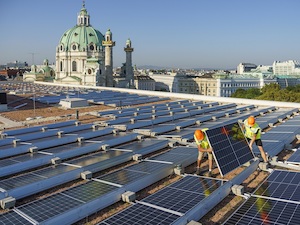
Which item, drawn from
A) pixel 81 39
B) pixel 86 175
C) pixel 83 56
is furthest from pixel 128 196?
pixel 81 39

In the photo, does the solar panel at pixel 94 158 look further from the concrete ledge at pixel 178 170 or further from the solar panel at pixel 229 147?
the solar panel at pixel 229 147

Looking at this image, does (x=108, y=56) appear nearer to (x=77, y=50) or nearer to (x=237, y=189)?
(x=77, y=50)

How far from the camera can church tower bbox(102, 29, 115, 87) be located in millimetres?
107688

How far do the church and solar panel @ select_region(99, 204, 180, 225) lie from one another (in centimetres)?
9799

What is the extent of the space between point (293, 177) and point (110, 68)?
102 metres

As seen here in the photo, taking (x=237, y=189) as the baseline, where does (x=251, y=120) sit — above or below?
above

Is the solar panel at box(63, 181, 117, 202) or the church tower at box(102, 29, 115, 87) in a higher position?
the church tower at box(102, 29, 115, 87)

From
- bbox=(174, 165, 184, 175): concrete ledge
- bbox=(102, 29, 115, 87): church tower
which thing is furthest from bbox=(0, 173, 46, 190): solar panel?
bbox=(102, 29, 115, 87): church tower

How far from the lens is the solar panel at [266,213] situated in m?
6.95

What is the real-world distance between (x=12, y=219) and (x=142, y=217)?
10.2ft

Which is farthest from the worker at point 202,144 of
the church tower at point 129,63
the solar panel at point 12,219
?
the church tower at point 129,63

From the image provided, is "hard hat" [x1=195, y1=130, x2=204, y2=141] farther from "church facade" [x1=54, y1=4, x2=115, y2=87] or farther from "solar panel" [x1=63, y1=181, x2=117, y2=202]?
"church facade" [x1=54, y1=4, x2=115, y2=87]

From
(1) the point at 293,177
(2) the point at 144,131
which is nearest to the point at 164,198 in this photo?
(1) the point at 293,177

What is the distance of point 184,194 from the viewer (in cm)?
868
